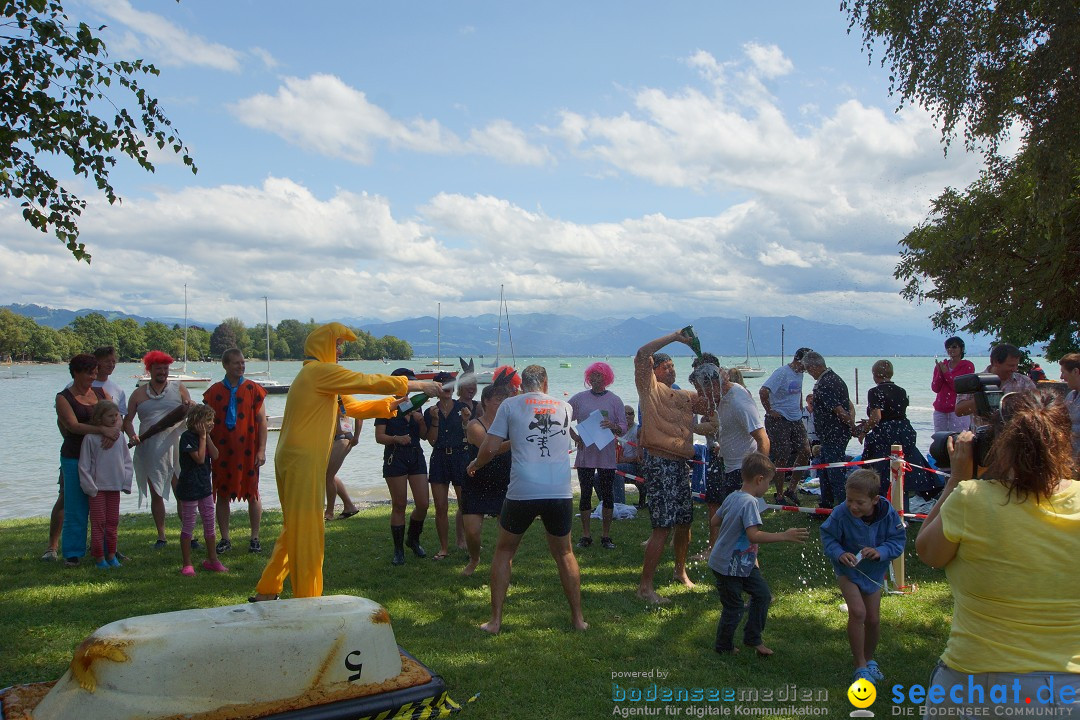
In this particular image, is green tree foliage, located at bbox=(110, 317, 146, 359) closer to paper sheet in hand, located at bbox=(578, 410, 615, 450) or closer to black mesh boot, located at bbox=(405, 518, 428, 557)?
black mesh boot, located at bbox=(405, 518, 428, 557)

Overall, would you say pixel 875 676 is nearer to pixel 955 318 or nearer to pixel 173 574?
pixel 173 574

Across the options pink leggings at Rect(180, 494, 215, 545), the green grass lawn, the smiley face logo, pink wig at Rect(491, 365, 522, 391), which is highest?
pink wig at Rect(491, 365, 522, 391)

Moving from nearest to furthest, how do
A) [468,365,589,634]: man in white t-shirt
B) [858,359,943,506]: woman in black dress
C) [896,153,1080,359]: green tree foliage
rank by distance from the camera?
[468,365,589,634]: man in white t-shirt
[858,359,943,506]: woman in black dress
[896,153,1080,359]: green tree foliage

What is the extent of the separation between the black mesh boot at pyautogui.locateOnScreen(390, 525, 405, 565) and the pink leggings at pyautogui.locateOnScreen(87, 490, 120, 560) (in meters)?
2.70

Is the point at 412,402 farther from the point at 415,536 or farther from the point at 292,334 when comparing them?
the point at 292,334

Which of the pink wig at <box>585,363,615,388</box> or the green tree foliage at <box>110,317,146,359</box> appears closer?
the pink wig at <box>585,363,615,388</box>

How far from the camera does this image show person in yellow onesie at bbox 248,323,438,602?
5234 mm

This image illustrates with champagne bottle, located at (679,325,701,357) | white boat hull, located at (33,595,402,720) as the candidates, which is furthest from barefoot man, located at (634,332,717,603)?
white boat hull, located at (33,595,402,720)

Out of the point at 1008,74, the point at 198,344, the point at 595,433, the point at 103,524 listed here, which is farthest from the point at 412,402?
the point at 198,344

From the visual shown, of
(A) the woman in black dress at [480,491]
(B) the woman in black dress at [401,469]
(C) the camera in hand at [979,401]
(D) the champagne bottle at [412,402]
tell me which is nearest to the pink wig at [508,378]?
(A) the woman in black dress at [480,491]

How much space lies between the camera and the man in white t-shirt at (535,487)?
17.9 ft

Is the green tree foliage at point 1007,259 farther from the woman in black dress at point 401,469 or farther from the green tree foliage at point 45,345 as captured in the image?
the green tree foliage at point 45,345

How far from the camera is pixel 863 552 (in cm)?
441

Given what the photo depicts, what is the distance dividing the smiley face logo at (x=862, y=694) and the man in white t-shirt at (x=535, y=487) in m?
1.96
